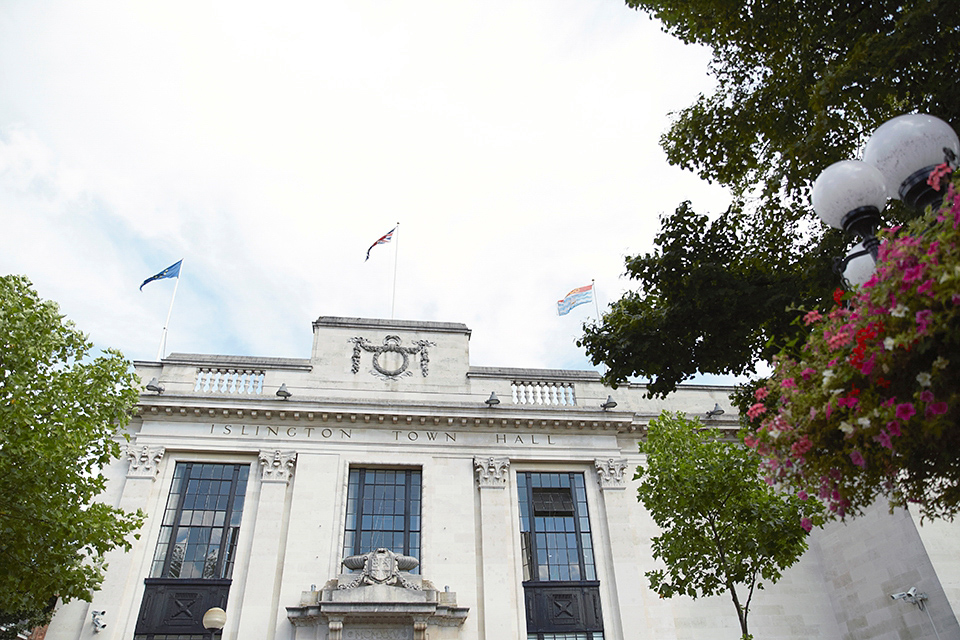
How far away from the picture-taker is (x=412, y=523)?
19.5 meters

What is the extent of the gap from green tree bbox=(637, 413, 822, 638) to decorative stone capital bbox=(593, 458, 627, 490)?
5.94 metres

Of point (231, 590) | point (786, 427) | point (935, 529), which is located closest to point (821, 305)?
point (786, 427)

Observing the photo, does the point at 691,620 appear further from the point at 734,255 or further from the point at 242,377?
the point at 242,377

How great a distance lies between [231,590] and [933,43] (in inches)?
751

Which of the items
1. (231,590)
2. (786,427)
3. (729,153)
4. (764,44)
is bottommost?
(786,427)

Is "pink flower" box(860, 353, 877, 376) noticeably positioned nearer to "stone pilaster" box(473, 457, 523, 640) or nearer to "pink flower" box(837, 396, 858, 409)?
"pink flower" box(837, 396, 858, 409)

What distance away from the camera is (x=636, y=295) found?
13320 millimetres

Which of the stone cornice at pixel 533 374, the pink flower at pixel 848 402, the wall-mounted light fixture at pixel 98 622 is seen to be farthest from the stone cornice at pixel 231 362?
the pink flower at pixel 848 402

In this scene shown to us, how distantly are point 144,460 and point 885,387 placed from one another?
19538mm

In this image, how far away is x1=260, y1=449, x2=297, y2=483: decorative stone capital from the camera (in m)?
19.4

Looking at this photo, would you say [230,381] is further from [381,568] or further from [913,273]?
[913,273]

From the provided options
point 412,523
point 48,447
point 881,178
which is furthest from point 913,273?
point 412,523

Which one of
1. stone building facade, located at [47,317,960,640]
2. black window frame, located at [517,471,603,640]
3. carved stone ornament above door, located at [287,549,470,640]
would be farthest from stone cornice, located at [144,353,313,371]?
black window frame, located at [517,471,603,640]

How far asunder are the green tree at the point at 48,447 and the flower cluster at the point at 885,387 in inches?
504
